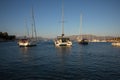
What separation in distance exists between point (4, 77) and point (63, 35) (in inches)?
2763

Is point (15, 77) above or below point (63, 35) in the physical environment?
below

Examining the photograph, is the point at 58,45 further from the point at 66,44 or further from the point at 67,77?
the point at 67,77

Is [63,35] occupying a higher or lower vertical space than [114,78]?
higher

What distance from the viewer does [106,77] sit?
18281 mm

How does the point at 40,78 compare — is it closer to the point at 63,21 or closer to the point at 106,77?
the point at 106,77

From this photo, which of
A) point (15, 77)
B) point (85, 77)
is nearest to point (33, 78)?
point (15, 77)

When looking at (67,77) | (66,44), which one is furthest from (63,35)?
(67,77)

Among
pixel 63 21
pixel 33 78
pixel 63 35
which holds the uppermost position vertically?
pixel 63 21

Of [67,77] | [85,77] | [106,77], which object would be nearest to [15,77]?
[67,77]

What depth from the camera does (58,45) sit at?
3317 inches

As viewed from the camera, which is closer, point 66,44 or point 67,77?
point 67,77

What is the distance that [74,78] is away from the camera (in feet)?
58.7

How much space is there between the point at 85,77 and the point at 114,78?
3.06 metres

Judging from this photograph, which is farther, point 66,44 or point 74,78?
point 66,44
